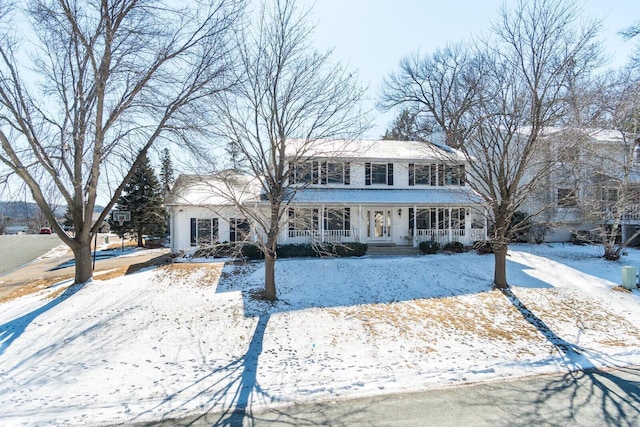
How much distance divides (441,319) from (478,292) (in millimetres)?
2983

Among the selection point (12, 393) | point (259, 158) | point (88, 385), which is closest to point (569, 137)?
point (259, 158)

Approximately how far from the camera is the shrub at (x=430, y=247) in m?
17.8

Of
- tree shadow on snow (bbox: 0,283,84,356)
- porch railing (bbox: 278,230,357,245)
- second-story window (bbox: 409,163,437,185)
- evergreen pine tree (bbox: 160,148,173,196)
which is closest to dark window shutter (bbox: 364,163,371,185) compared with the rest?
second-story window (bbox: 409,163,437,185)

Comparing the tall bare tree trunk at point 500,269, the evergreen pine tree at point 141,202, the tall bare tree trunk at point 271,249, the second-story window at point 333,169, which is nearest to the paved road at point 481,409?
the tall bare tree trunk at point 271,249

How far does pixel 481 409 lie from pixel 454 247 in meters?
13.7

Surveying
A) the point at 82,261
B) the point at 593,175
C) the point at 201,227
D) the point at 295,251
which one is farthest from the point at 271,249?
the point at 593,175

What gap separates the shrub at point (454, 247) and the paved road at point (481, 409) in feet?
39.1

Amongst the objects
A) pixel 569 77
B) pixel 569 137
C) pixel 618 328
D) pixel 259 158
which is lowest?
pixel 618 328

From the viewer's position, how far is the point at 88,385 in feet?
20.2

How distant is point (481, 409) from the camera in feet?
17.4

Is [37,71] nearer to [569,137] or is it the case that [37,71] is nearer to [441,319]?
[441,319]

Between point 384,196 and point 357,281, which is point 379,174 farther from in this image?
point 357,281

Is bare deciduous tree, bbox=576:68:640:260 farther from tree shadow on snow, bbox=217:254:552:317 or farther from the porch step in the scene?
the porch step

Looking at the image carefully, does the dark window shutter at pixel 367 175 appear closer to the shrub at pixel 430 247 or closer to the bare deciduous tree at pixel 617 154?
the shrub at pixel 430 247
